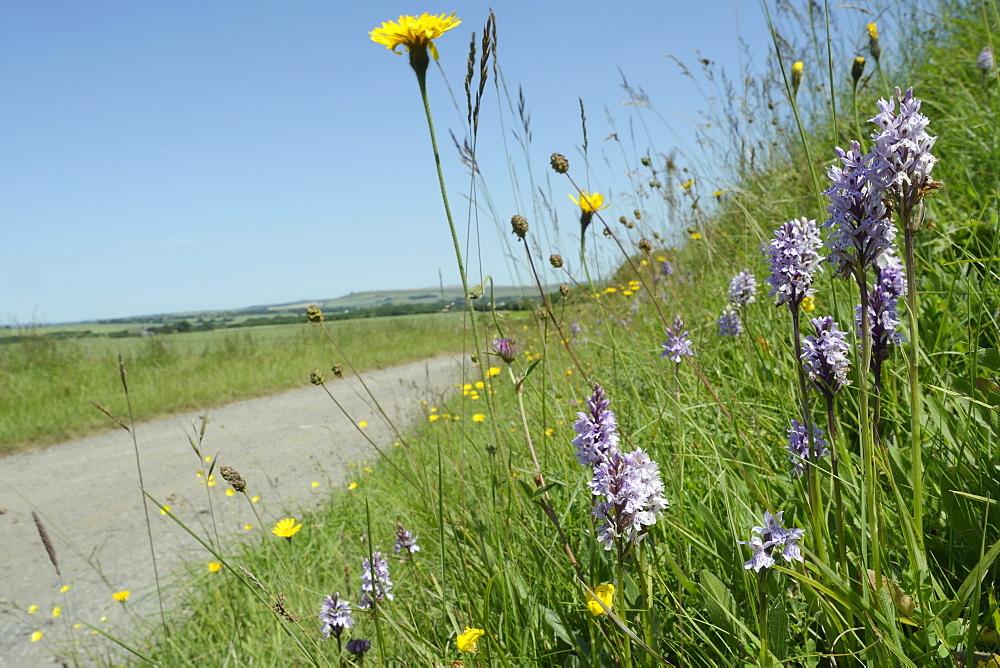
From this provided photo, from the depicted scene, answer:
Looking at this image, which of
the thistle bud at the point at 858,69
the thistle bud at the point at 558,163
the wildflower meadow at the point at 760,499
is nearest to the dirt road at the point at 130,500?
the wildflower meadow at the point at 760,499

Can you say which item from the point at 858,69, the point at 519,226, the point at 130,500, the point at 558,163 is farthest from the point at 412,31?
the point at 130,500

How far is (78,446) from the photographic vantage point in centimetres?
687

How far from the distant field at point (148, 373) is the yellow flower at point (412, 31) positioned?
522 cm

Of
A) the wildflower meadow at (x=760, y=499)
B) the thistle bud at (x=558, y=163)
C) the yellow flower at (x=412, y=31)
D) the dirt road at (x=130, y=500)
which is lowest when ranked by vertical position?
the dirt road at (x=130, y=500)

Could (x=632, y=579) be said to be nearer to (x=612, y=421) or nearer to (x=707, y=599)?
(x=707, y=599)

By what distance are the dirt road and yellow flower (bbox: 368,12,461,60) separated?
2.72 ft

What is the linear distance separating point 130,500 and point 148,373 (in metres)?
6.30

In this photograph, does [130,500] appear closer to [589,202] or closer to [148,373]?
[589,202]

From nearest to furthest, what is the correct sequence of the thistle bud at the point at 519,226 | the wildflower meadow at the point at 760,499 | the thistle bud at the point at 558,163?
the wildflower meadow at the point at 760,499 < the thistle bud at the point at 519,226 < the thistle bud at the point at 558,163

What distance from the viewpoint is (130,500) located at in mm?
4848

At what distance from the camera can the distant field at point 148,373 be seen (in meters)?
Answer: 7.74

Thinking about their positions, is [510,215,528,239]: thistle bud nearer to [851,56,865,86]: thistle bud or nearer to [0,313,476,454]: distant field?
[851,56,865,86]: thistle bud

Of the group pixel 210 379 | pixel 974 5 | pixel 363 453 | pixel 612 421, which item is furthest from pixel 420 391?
pixel 612 421

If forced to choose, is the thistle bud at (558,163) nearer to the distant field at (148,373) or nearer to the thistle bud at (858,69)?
the thistle bud at (858,69)
